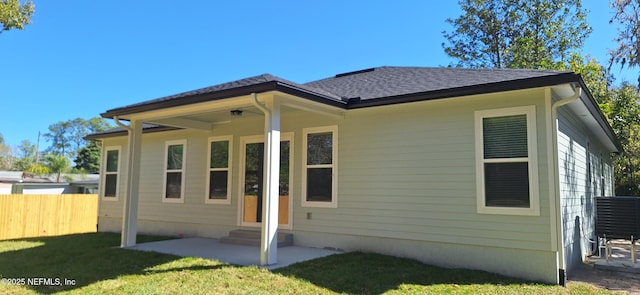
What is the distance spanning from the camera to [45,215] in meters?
11.3

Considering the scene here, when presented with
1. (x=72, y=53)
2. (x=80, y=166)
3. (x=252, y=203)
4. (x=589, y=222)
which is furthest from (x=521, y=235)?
(x=80, y=166)

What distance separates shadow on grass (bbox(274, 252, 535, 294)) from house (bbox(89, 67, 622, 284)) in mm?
371

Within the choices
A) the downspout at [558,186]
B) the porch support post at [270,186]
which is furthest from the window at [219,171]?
the downspout at [558,186]

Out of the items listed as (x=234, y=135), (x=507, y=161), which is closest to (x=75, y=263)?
(x=234, y=135)

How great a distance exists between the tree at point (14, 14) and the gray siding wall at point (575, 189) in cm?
1145

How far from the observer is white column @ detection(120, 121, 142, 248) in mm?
7574

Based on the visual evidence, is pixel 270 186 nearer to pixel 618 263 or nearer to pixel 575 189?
pixel 575 189

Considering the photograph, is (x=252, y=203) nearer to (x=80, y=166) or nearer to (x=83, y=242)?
(x=83, y=242)

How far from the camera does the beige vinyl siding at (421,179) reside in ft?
18.0

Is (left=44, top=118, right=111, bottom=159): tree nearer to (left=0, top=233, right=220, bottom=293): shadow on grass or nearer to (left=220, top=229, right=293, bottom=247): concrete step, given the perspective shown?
(left=0, top=233, right=220, bottom=293): shadow on grass

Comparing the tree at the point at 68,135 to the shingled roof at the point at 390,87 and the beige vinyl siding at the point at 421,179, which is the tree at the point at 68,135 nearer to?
the shingled roof at the point at 390,87

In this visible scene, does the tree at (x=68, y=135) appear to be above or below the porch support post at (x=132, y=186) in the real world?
above

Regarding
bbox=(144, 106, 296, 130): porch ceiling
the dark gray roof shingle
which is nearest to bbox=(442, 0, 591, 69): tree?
the dark gray roof shingle

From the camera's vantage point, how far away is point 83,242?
852 centimetres
